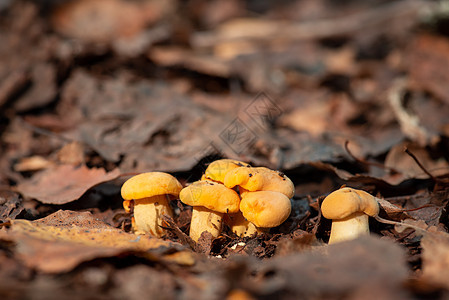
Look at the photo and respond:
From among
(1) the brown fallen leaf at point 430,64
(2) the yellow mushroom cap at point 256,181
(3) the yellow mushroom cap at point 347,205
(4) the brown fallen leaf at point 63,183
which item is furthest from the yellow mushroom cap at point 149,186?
(1) the brown fallen leaf at point 430,64

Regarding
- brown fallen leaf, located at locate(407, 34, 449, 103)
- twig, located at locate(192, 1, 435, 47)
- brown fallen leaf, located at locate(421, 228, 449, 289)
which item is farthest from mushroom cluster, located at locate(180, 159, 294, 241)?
twig, located at locate(192, 1, 435, 47)

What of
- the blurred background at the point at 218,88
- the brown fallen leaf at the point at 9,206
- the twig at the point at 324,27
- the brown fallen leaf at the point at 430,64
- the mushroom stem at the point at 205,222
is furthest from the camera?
the twig at the point at 324,27

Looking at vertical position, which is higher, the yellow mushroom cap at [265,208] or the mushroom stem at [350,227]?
the yellow mushroom cap at [265,208]

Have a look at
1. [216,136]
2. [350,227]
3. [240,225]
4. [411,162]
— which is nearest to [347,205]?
[350,227]

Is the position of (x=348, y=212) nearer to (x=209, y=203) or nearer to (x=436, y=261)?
(x=436, y=261)

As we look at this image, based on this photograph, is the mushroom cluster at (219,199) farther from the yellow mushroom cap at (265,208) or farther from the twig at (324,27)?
the twig at (324,27)

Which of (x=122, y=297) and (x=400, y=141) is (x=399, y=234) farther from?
(x=400, y=141)
